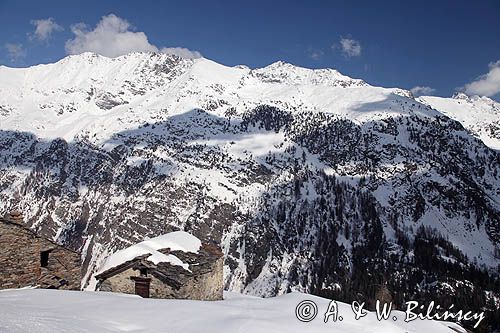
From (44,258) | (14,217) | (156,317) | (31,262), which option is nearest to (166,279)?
(44,258)

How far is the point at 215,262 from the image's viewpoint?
38.6m

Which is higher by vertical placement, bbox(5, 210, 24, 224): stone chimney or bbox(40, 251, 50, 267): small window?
bbox(5, 210, 24, 224): stone chimney

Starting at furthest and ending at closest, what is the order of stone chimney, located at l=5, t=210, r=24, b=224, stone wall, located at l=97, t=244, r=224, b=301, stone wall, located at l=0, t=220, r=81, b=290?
stone wall, located at l=97, t=244, r=224, b=301
stone chimney, located at l=5, t=210, r=24, b=224
stone wall, located at l=0, t=220, r=81, b=290

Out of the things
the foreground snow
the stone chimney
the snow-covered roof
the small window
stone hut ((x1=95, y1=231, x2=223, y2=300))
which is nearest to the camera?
the foreground snow

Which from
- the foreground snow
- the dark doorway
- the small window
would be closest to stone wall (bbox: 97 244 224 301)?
the dark doorway

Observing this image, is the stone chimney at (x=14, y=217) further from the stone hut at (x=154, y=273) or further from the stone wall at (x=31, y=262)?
the stone hut at (x=154, y=273)

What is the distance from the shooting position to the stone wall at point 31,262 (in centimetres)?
2584

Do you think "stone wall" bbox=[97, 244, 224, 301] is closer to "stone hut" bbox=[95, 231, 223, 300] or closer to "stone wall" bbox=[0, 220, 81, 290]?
"stone hut" bbox=[95, 231, 223, 300]

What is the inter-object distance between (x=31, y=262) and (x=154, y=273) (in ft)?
30.4

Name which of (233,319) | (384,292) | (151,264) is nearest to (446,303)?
(384,292)

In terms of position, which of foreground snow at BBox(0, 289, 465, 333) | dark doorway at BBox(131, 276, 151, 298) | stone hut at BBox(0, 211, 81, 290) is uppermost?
stone hut at BBox(0, 211, 81, 290)

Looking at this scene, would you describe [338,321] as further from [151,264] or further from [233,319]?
[151,264]

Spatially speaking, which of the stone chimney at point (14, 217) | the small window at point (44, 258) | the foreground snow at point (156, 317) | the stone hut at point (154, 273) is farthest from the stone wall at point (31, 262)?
the foreground snow at point (156, 317)

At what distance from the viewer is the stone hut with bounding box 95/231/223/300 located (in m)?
33.4
